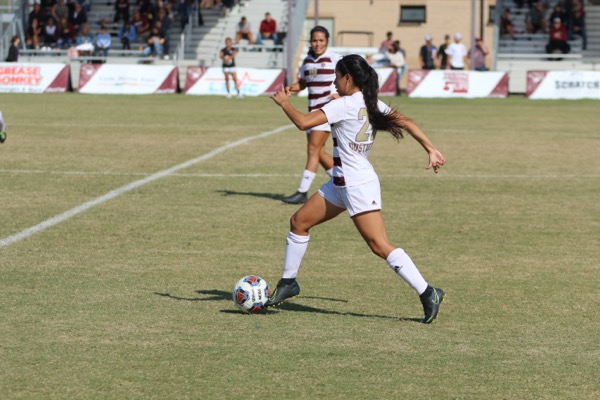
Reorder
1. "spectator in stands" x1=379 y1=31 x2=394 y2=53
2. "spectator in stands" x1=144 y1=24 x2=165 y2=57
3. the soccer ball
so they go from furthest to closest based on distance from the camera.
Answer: "spectator in stands" x1=144 y1=24 x2=165 y2=57
"spectator in stands" x1=379 y1=31 x2=394 y2=53
the soccer ball

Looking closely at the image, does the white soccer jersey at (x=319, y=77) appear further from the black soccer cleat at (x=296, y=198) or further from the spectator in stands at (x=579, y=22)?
the spectator in stands at (x=579, y=22)

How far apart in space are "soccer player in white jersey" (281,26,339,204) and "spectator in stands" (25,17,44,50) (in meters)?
34.1

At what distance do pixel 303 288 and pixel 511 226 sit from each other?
415 cm

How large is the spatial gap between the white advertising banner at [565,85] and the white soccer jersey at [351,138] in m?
31.7

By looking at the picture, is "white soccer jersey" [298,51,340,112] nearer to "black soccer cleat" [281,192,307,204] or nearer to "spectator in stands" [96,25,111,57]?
"black soccer cleat" [281,192,307,204]

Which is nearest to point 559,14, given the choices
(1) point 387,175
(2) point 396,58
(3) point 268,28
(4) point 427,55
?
(4) point 427,55

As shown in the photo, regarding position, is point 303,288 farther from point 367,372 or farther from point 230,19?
point 230,19

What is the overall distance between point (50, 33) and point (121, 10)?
3.43 m

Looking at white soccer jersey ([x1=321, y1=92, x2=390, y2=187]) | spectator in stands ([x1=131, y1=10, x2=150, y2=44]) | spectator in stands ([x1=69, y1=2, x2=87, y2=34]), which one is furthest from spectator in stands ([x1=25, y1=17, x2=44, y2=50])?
white soccer jersey ([x1=321, y1=92, x2=390, y2=187])

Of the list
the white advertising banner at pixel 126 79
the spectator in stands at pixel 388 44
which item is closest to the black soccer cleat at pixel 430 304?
the white advertising banner at pixel 126 79

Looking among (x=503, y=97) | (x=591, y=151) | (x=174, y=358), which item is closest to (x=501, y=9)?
(x=503, y=97)

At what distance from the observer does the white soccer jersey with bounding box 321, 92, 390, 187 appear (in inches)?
314

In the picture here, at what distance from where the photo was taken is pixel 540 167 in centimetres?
1844

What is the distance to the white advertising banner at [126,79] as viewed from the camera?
130 feet
